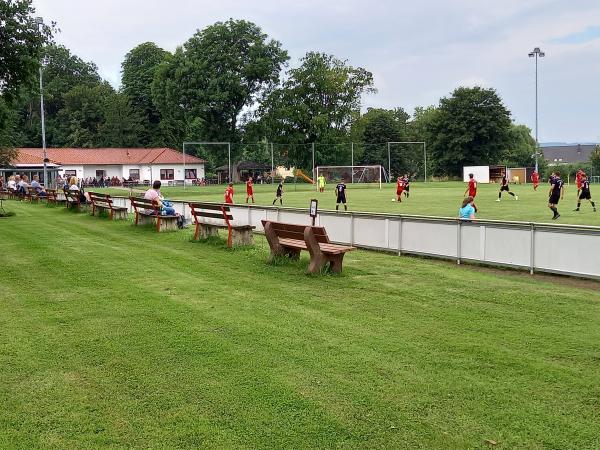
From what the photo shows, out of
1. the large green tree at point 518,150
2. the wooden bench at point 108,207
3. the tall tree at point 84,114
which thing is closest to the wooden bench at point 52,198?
the wooden bench at point 108,207

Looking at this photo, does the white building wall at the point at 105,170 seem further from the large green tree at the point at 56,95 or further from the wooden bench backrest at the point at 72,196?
the wooden bench backrest at the point at 72,196

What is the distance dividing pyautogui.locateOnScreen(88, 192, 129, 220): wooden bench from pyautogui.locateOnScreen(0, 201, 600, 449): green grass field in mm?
10799

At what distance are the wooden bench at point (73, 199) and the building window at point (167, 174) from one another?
53238mm

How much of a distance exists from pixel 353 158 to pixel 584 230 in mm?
54454

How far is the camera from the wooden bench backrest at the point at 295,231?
33.8ft

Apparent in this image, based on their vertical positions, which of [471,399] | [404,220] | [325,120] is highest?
[325,120]

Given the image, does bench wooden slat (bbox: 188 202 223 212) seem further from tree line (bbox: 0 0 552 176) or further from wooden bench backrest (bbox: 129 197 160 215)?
tree line (bbox: 0 0 552 176)

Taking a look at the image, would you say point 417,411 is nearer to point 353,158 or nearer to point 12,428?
point 12,428

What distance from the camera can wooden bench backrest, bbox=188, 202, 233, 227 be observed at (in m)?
13.5

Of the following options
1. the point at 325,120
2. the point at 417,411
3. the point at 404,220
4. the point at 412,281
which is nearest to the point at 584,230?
the point at 412,281

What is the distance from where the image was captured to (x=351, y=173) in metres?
57.3

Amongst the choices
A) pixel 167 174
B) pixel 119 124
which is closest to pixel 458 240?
pixel 167 174

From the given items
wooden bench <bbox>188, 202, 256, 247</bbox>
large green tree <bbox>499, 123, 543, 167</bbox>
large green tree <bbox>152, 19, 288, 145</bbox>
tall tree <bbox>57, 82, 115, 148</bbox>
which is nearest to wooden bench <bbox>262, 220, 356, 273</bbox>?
wooden bench <bbox>188, 202, 256, 247</bbox>

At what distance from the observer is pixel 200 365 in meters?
5.38
